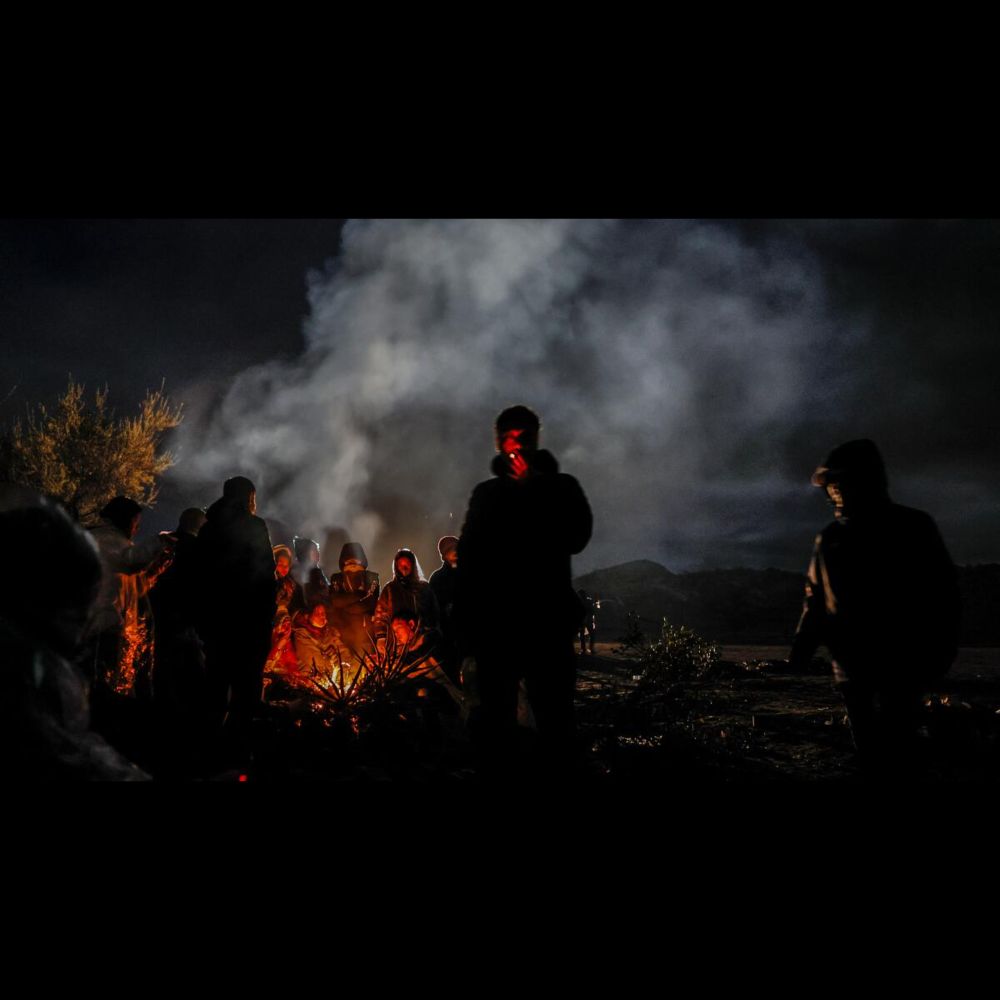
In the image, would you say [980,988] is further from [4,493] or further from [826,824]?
[4,493]

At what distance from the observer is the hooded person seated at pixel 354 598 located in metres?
7.22

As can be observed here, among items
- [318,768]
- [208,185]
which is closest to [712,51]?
[208,185]

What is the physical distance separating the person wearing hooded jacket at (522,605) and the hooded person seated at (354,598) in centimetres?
474

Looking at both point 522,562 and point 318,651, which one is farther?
point 318,651

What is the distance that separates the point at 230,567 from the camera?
5.14 metres

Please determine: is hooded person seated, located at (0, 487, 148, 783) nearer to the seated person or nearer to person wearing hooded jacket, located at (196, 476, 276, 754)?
person wearing hooded jacket, located at (196, 476, 276, 754)

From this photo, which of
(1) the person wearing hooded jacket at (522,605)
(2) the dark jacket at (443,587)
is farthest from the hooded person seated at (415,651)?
(1) the person wearing hooded jacket at (522,605)

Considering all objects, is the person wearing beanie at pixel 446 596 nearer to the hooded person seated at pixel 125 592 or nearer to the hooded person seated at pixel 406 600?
the hooded person seated at pixel 406 600

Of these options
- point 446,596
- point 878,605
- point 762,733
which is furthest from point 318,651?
point 878,605

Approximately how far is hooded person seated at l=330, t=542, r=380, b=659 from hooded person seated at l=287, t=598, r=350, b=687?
161 mm

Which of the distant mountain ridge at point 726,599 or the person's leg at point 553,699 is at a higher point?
the person's leg at point 553,699

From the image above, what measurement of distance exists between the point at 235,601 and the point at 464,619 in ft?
11.5

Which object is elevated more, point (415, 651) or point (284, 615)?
point (284, 615)

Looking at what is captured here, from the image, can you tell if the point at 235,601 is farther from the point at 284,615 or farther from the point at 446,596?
the point at 446,596
